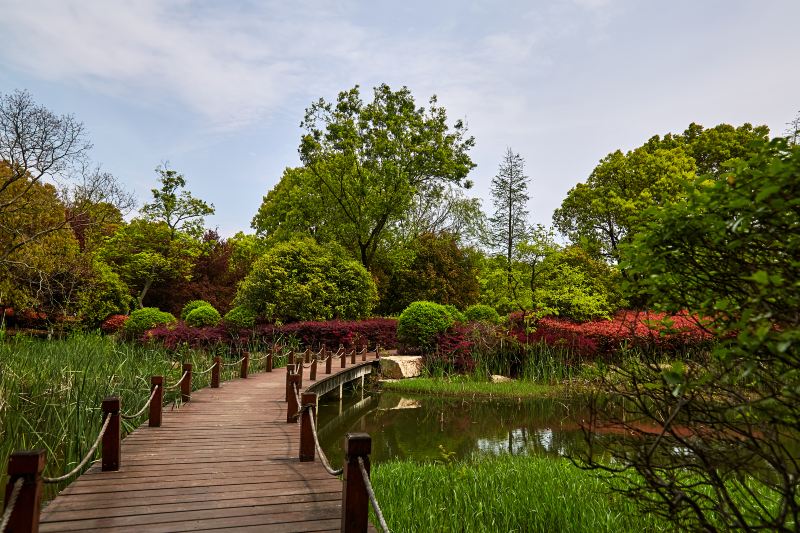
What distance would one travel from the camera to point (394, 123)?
80.4ft

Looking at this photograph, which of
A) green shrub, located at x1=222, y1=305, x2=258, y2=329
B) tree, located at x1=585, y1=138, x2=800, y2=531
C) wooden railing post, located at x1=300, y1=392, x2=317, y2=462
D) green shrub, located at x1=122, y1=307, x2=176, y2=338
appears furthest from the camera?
green shrub, located at x1=222, y1=305, x2=258, y2=329

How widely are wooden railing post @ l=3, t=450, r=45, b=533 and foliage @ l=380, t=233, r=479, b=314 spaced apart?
81.7ft

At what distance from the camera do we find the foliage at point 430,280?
93.9ft

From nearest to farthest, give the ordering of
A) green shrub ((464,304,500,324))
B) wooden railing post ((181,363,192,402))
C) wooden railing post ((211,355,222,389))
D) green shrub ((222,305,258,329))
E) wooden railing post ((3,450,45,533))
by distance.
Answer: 1. wooden railing post ((3,450,45,533))
2. wooden railing post ((181,363,192,402))
3. wooden railing post ((211,355,222,389))
4. green shrub ((222,305,258,329))
5. green shrub ((464,304,500,324))

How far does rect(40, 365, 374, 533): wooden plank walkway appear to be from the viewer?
12.9 feet

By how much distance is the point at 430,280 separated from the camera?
28.6 m

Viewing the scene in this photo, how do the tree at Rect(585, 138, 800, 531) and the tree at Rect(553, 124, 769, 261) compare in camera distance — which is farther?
the tree at Rect(553, 124, 769, 261)

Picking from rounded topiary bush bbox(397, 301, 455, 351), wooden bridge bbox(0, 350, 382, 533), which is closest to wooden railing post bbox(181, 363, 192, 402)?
wooden bridge bbox(0, 350, 382, 533)

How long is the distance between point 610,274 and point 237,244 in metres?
21.2

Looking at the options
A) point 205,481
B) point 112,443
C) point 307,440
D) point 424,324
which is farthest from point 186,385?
point 424,324

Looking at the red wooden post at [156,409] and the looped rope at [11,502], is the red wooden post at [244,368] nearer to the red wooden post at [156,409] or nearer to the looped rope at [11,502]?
the red wooden post at [156,409]

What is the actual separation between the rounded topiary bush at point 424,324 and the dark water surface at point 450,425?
3.35 metres

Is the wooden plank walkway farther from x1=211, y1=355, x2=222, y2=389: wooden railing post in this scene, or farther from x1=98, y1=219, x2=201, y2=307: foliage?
x1=98, y1=219, x2=201, y2=307: foliage

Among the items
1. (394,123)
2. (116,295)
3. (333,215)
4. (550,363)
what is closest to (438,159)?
(394,123)
